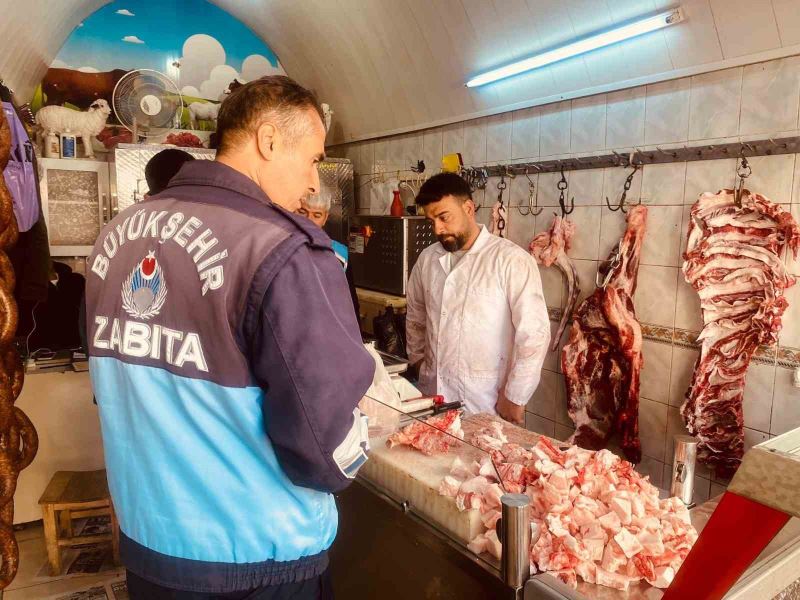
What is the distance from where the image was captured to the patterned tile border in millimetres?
2871

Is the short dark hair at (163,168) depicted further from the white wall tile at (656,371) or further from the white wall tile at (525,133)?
the white wall tile at (656,371)

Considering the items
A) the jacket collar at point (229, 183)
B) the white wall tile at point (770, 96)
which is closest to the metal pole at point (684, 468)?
the jacket collar at point (229, 183)

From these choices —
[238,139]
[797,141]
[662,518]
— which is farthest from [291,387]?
[797,141]

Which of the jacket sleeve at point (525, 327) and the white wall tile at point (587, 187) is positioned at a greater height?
the white wall tile at point (587, 187)

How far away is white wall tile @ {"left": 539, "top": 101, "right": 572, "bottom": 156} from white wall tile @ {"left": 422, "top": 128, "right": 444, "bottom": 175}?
1.21 m

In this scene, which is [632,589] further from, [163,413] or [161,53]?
[161,53]

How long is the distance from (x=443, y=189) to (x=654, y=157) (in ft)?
3.98

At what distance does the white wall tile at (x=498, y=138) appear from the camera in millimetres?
4379

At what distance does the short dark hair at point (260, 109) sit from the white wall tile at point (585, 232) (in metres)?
2.72

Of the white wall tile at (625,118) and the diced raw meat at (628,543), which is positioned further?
the white wall tile at (625,118)

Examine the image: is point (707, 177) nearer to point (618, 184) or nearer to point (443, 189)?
point (618, 184)

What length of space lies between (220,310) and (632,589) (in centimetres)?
113

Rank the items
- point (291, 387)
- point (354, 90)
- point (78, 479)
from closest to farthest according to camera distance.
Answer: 1. point (291, 387)
2. point (78, 479)
3. point (354, 90)

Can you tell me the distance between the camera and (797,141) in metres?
2.73
